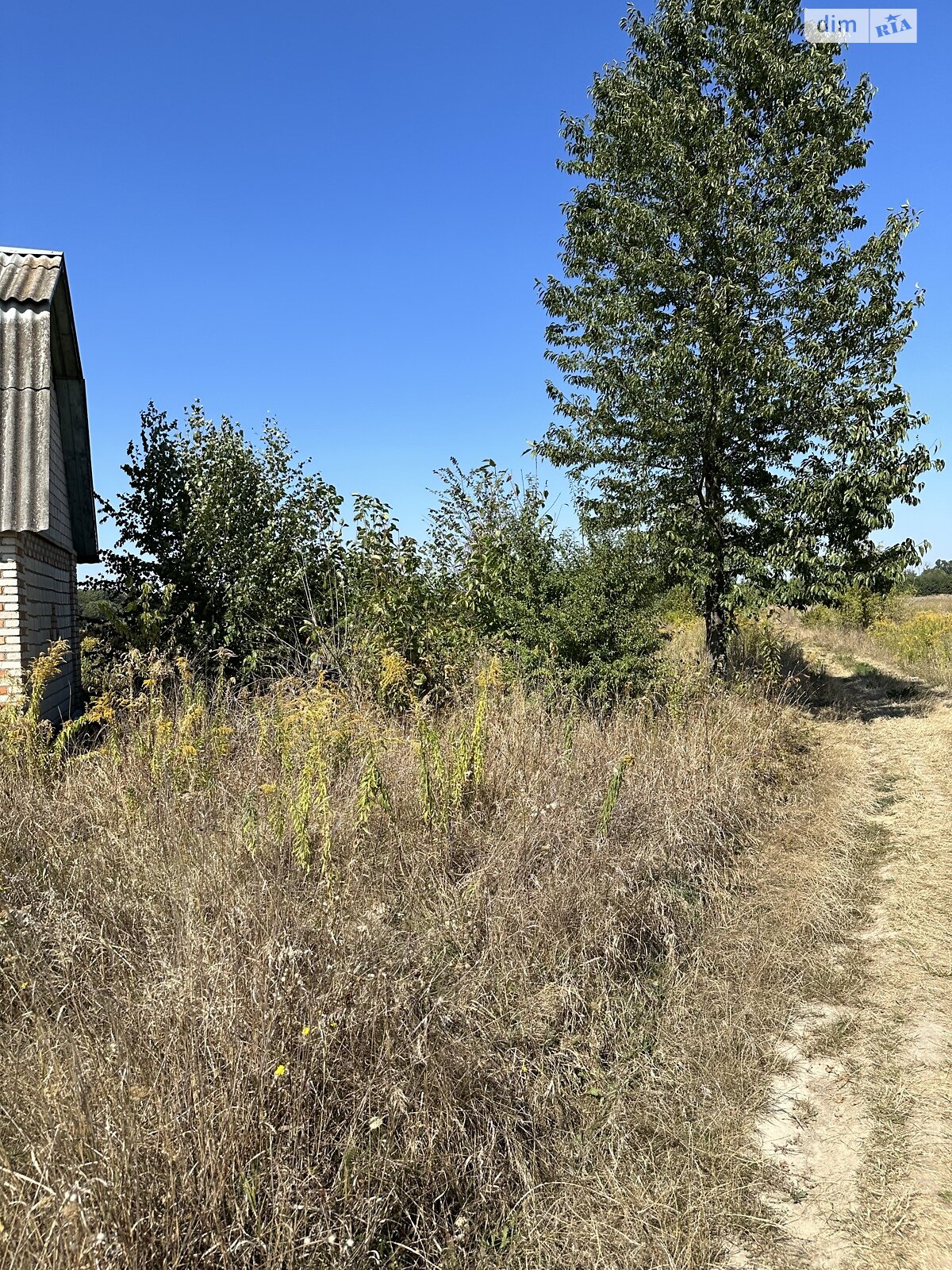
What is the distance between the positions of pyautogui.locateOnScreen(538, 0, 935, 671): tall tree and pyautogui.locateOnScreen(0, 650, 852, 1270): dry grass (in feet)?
19.2

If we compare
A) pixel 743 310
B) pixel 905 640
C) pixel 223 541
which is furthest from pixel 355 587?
pixel 905 640

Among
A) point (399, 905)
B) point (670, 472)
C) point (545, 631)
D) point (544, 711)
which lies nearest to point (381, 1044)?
point (399, 905)

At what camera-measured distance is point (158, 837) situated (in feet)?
13.4

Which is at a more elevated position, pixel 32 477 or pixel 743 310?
pixel 743 310

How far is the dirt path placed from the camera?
260 cm

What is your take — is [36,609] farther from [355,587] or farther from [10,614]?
[355,587]

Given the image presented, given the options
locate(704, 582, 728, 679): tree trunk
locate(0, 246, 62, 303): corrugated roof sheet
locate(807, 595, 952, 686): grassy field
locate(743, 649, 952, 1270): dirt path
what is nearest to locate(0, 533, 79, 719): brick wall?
locate(0, 246, 62, 303): corrugated roof sheet

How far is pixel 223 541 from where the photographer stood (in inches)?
452

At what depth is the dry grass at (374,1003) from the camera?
7.11 feet

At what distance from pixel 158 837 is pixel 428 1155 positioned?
88.6 inches

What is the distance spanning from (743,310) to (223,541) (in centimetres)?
793

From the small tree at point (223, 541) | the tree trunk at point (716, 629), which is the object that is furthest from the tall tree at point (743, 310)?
the small tree at point (223, 541)

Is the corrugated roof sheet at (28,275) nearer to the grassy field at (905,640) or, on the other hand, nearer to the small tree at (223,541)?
the small tree at (223,541)

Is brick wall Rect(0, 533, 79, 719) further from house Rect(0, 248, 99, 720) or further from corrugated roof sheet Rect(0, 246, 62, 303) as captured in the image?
corrugated roof sheet Rect(0, 246, 62, 303)
